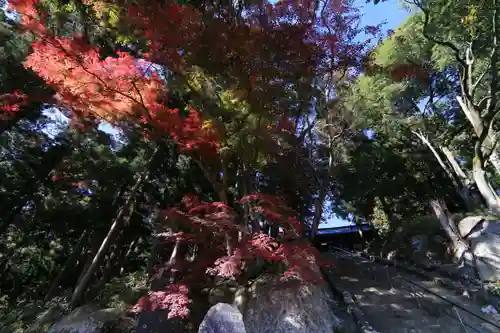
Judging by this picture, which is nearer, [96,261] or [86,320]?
[86,320]

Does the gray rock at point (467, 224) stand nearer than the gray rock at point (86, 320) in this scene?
No

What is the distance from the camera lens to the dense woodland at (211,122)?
6391 millimetres

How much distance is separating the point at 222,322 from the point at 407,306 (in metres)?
5.64

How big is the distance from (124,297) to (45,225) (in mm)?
7343

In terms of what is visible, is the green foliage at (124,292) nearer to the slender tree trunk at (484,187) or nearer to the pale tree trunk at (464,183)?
the slender tree trunk at (484,187)

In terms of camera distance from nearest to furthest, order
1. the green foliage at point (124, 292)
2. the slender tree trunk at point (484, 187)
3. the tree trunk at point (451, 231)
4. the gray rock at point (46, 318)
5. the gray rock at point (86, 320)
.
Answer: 1. the gray rock at point (86, 320)
2. the gray rock at point (46, 318)
3. the green foliage at point (124, 292)
4. the slender tree trunk at point (484, 187)
5. the tree trunk at point (451, 231)

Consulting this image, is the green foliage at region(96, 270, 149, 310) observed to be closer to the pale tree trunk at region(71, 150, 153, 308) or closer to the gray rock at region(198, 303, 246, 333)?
the pale tree trunk at region(71, 150, 153, 308)

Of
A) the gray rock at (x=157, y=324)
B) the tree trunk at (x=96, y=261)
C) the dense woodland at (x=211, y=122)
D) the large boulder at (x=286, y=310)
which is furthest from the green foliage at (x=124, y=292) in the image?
the large boulder at (x=286, y=310)

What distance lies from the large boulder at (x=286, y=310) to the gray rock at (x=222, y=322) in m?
1.96

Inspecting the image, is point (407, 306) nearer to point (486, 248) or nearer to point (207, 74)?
point (486, 248)

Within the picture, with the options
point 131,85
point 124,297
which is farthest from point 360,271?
point 131,85

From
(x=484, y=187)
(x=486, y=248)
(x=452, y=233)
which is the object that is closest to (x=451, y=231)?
(x=452, y=233)

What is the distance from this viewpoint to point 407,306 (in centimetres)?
732

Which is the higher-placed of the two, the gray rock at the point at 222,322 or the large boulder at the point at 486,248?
the large boulder at the point at 486,248
